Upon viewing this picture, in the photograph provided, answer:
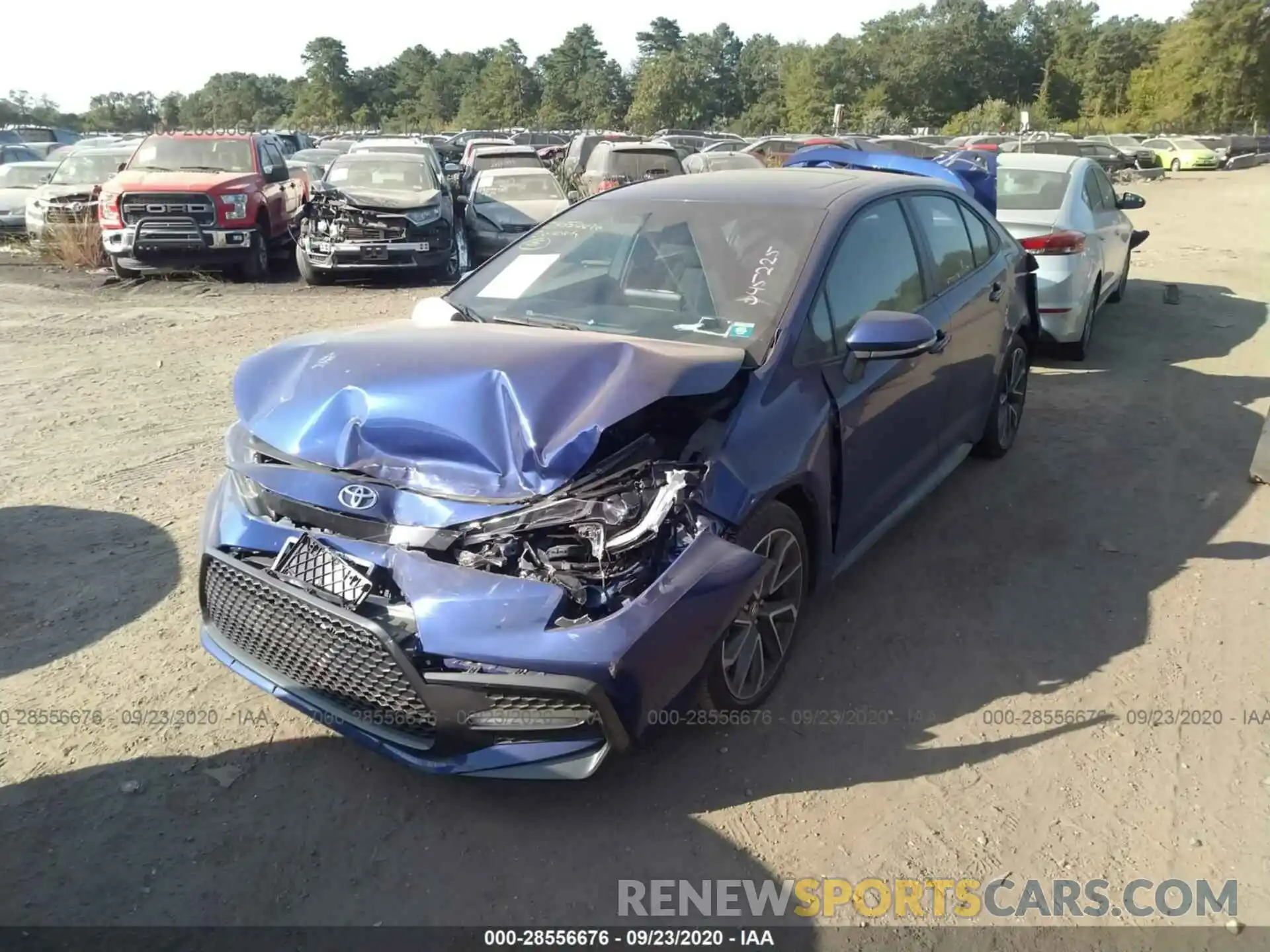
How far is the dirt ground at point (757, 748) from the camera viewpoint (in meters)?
2.85

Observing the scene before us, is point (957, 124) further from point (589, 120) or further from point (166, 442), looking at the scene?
point (166, 442)

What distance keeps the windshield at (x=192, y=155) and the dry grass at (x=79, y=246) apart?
135 cm

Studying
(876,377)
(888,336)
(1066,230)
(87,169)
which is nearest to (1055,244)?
(1066,230)

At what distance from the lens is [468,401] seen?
3072 millimetres

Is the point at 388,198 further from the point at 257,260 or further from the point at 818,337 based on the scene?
the point at 818,337

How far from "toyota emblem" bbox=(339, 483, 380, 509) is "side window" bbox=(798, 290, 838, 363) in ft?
5.27

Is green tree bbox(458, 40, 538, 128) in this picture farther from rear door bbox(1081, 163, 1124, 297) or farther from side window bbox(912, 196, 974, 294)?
side window bbox(912, 196, 974, 294)

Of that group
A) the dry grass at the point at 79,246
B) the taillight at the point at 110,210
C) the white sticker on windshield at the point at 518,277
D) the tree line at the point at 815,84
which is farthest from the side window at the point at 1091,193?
the tree line at the point at 815,84

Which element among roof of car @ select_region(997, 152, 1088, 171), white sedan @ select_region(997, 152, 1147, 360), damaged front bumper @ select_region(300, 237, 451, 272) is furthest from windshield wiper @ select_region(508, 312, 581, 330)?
damaged front bumper @ select_region(300, 237, 451, 272)

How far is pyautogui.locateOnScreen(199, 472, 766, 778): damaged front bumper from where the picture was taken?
2.76 meters

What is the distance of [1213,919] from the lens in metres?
2.74

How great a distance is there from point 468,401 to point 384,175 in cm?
1184

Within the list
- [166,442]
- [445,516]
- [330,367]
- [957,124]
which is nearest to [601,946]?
[445,516]

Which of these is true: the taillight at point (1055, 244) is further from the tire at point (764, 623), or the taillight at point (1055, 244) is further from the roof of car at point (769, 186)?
the tire at point (764, 623)
